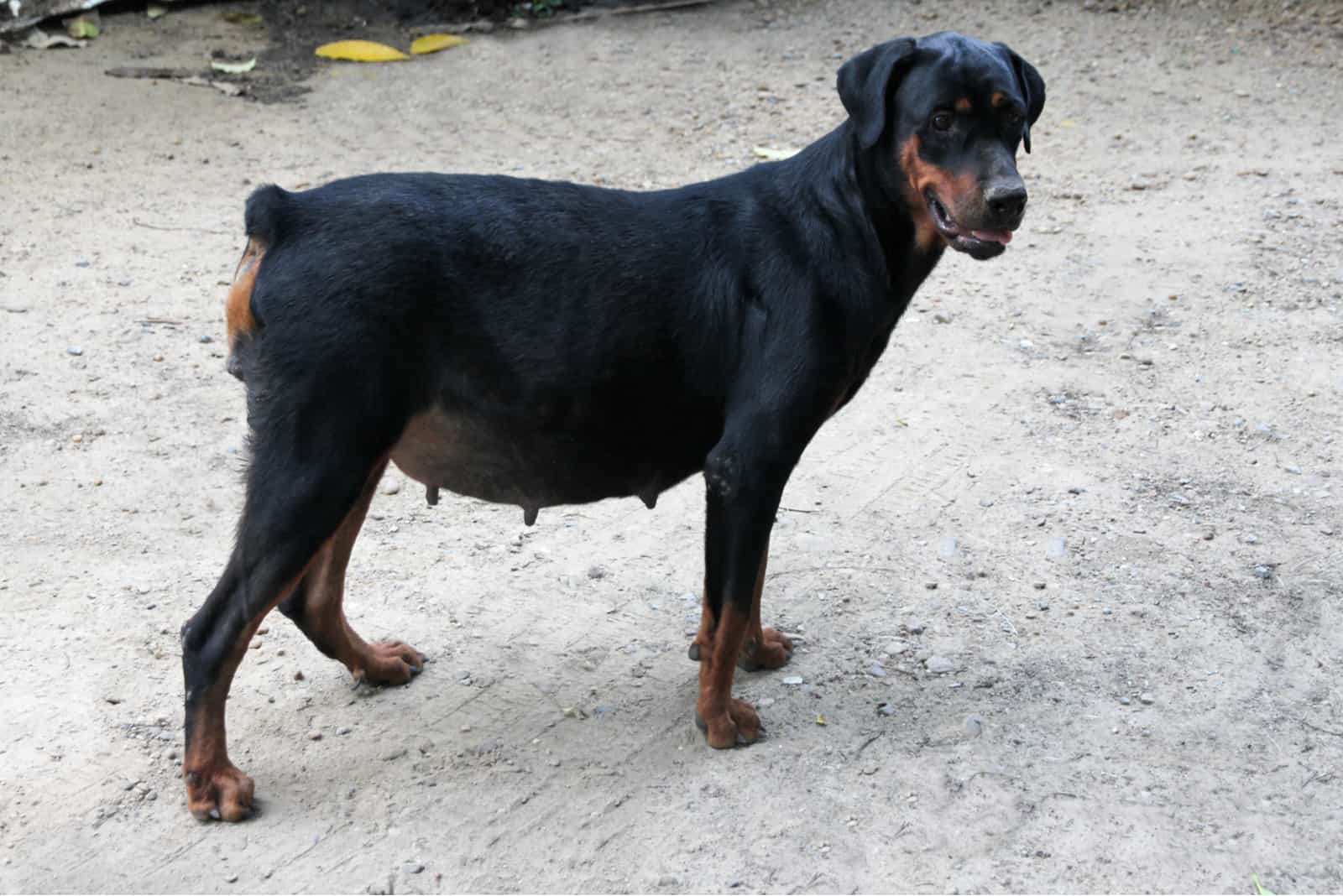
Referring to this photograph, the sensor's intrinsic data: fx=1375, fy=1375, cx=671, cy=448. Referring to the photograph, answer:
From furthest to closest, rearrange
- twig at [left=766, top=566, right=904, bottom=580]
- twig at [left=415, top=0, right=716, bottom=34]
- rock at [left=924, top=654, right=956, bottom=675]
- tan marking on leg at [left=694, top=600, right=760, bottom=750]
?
twig at [left=415, top=0, right=716, bottom=34] < twig at [left=766, top=566, right=904, bottom=580] < rock at [left=924, top=654, right=956, bottom=675] < tan marking on leg at [left=694, top=600, right=760, bottom=750]

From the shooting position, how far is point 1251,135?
9.16 m

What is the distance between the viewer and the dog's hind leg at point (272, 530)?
352cm

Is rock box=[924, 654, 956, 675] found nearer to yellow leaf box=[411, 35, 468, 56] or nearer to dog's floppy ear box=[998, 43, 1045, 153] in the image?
dog's floppy ear box=[998, 43, 1045, 153]

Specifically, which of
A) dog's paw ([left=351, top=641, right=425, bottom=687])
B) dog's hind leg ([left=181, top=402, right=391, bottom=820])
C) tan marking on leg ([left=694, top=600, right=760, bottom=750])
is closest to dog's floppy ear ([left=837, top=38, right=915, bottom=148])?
tan marking on leg ([left=694, top=600, right=760, bottom=750])

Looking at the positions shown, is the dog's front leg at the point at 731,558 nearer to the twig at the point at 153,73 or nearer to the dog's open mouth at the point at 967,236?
the dog's open mouth at the point at 967,236

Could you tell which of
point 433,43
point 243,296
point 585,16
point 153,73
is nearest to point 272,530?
point 243,296

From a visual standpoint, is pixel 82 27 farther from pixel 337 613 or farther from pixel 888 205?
pixel 888 205

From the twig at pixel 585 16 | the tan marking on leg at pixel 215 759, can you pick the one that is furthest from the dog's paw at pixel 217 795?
the twig at pixel 585 16

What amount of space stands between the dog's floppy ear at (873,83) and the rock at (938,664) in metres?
1.72

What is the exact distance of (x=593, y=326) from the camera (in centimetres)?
374

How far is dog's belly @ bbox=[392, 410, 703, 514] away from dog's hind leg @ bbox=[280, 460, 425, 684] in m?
0.20

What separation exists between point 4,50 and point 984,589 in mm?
8288

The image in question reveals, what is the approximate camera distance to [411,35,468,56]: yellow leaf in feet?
34.6

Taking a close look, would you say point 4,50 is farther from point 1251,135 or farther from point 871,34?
point 1251,135
